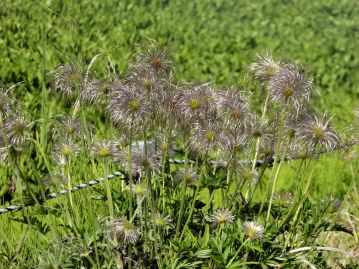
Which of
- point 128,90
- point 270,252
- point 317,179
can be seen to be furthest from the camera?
point 317,179

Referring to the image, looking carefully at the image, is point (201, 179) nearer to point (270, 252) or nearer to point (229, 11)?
point (270, 252)

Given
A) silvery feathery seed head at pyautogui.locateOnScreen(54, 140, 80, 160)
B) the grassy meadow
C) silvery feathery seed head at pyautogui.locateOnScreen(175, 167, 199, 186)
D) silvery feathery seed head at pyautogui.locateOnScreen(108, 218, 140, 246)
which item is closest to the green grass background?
the grassy meadow

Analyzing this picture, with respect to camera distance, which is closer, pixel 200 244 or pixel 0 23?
pixel 200 244

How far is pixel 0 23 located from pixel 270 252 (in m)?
5.78

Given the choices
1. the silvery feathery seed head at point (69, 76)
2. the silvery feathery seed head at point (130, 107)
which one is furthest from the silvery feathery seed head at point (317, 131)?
the silvery feathery seed head at point (69, 76)

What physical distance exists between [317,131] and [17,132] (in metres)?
1.00

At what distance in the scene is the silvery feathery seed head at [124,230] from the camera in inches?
109

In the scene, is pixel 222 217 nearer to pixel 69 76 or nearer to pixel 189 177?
pixel 189 177

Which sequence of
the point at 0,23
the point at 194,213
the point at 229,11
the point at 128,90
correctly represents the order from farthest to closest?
the point at 229,11, the point at 0,23, the point at 194,213, the point at 128,90

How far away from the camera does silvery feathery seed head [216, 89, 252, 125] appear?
282 centimetres

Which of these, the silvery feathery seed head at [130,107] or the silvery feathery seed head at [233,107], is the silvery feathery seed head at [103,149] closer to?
the silvery feathery seed head at [130,107]

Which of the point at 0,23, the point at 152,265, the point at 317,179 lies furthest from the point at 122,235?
the point at 0,23

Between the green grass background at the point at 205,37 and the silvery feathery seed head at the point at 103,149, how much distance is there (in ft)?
10.2

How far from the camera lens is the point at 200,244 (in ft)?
9.91
